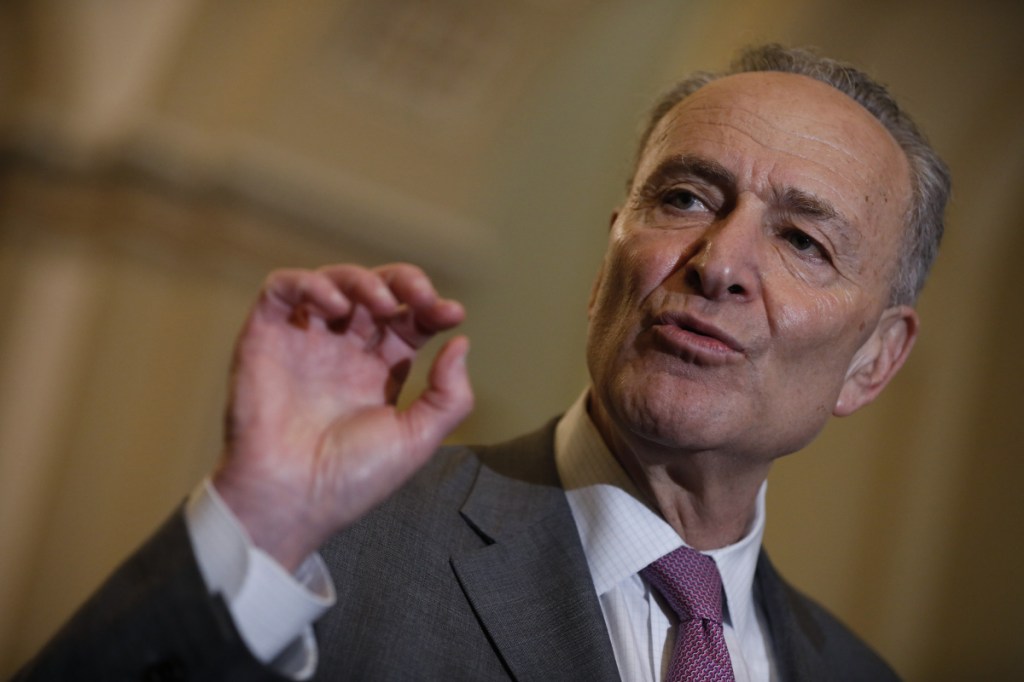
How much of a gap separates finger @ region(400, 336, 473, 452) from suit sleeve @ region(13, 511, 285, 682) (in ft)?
1.03

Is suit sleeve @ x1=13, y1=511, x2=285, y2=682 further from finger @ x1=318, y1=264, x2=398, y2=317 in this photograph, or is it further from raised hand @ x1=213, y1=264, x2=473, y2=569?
finger @ x1=318, y1=264, x2=398, y2=317

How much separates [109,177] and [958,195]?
15.5 ft

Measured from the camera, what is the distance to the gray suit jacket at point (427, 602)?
1.21 meters

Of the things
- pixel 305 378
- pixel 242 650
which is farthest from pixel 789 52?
pixel 242 650

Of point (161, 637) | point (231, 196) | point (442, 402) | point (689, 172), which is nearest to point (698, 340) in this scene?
point (689, 172)

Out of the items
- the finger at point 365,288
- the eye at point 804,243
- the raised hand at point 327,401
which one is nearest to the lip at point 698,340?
the eye at point 804,243

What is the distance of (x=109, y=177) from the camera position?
6.34 meters

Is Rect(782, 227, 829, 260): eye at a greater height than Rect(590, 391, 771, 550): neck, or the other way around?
Rect(782, 227, 829, 260): eye

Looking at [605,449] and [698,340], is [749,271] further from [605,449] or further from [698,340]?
[605,449]

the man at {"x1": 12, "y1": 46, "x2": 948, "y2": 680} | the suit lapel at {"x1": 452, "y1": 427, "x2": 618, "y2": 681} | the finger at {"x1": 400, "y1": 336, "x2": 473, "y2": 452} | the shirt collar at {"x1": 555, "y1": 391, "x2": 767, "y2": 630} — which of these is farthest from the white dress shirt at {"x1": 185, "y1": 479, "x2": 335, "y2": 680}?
the shirt collar at {"x1": 555, "y1": 391, "x2": 767, "y2": 630}

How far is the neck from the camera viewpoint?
75.0 inches

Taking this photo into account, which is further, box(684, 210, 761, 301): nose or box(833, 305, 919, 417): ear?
box(833, 305, 919, 417): ear

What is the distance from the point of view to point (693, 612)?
1842 mm

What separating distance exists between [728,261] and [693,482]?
1.38 feet
